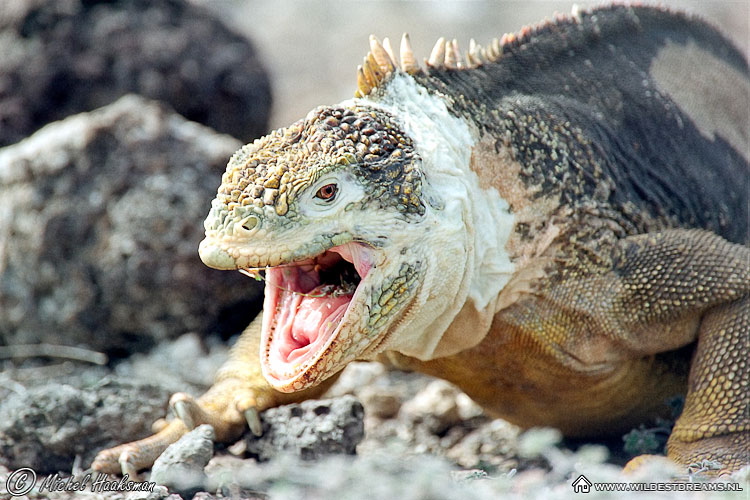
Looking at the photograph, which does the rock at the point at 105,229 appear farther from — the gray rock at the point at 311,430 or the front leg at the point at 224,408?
the gray rock at the point at 311,430

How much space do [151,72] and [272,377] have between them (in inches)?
183

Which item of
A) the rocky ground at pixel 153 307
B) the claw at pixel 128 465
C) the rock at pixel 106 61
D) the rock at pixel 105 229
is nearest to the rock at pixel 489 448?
the rocky ground at pixel 153 307

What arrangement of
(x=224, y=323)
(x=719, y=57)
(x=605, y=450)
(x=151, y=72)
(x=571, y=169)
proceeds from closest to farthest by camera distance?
(x=571, y=169) < (x=605, y=450) < (x=719, y=57) < (x=224, y=323) < (x=151, y=72)

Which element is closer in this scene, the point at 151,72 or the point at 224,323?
the point at 224,323

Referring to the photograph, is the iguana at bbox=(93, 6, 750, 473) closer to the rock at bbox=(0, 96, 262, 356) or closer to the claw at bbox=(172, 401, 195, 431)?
the claw at bbox=(172, 401, 195, 431)

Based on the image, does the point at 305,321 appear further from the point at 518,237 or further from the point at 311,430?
the point at 518,237

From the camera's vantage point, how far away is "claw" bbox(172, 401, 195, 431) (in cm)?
367

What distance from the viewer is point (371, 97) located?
136 inches

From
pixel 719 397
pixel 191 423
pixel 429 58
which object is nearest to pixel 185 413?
pixel 191 423

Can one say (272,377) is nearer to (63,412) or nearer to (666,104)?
(63,412)

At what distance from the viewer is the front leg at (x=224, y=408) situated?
3547 millimetres

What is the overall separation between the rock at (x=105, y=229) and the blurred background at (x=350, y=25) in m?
8.84

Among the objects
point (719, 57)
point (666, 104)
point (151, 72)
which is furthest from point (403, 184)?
point (151, 72)

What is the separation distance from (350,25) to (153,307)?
14.5 m
